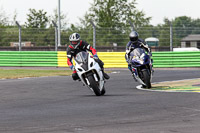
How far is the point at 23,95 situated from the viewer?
40.9 ft

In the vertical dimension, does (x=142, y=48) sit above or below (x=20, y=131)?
above

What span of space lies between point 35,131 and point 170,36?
21.2 metres

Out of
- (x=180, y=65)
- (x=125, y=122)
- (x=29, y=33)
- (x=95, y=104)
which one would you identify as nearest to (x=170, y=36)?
(x=180, y=65)

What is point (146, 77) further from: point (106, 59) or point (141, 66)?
point (106, 59)

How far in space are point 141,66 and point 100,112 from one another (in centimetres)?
489

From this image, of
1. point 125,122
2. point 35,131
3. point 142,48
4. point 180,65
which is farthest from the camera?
point 180,65

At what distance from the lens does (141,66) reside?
1325 cm

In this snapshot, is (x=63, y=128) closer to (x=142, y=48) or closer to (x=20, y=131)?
(x=20, y=131)

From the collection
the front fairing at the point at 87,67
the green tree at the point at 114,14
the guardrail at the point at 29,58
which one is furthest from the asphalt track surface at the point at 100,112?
the green tree at the point at 114,14

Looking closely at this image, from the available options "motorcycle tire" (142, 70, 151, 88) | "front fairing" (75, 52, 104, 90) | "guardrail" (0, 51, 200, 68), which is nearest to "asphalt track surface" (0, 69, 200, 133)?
"front fairing" (75, 52, 104, 90)

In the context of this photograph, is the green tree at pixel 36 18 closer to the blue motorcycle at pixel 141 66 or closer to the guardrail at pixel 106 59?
the guardrail at pixel 106 59

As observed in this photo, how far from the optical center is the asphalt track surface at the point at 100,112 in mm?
6812

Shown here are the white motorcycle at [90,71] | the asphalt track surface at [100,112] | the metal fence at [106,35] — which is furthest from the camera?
the metal fence at [106,35]

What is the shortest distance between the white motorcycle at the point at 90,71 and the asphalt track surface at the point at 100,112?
280 millimetres
